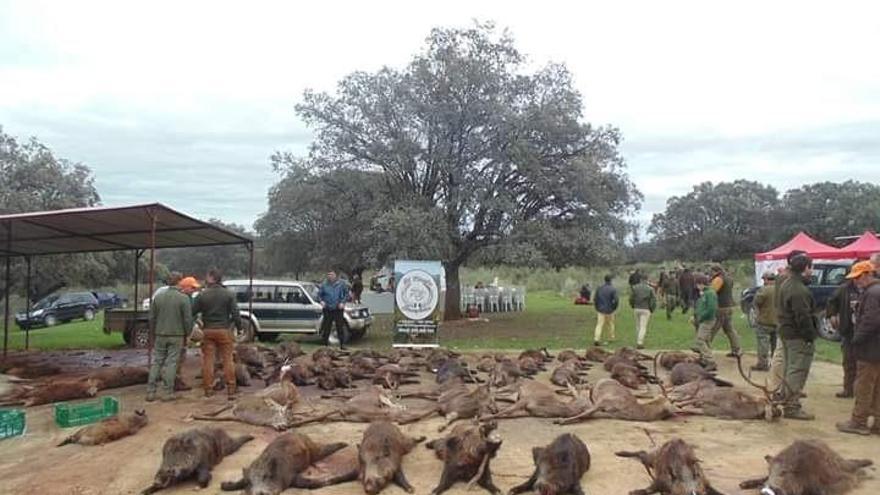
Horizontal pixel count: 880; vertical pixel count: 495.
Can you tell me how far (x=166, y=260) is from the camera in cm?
6800

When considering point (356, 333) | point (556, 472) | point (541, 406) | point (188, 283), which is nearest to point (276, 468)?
point (556, 472)

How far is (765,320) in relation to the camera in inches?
491

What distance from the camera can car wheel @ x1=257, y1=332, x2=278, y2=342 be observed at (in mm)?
20219

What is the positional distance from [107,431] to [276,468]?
3.04 m

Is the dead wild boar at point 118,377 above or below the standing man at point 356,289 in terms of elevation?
below

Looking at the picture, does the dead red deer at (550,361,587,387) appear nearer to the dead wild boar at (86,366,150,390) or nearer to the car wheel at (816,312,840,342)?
the dead wild boar at (86,366,150,390)

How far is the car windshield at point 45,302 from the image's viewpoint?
3645cm

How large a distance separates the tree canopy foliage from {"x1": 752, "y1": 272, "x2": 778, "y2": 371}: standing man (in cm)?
1030

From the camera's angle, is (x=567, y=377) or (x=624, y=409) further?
(x=567, y=377)

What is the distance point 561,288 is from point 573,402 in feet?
129

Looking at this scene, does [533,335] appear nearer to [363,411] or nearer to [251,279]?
[251,279]

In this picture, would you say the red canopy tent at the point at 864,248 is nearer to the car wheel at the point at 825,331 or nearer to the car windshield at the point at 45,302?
the car wheel at the point at 825,331

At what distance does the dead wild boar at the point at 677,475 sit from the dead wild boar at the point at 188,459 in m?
3.78

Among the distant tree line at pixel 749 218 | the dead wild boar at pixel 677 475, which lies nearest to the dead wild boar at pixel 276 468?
the dead wild boar at pixel 677 475
